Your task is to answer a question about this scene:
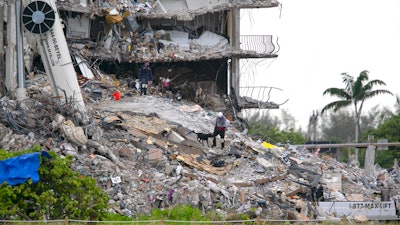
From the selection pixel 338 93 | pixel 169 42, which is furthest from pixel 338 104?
pixel 169 42

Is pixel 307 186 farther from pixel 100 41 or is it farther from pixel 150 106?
Answer: pixel 100 41

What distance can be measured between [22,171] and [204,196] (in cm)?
Result: 547

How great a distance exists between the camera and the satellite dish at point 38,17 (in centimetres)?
2408

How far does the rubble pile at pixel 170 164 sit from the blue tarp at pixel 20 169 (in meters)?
3.34

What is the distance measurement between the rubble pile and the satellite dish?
198cm

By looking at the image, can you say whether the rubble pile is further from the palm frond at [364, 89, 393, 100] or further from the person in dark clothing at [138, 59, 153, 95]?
the palm frond at [364, 89, 393, 100]

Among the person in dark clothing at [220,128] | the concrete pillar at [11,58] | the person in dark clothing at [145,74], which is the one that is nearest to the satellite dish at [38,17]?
the concrete pillar at [11,58]

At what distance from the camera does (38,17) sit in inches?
953

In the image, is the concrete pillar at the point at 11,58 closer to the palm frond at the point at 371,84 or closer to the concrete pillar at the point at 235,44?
the concrete pillar at the point at 235,44

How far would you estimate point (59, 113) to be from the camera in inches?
910

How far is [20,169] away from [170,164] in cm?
663

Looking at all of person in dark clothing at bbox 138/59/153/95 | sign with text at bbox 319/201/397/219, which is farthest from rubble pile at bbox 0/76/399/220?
person in dark clothing at bbox 138/59/153/95

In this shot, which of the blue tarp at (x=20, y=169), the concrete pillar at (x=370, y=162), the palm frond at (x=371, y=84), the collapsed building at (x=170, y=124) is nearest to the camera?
the blue tarp at (x=20, y=169)

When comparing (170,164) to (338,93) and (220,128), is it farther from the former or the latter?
(338,93)
